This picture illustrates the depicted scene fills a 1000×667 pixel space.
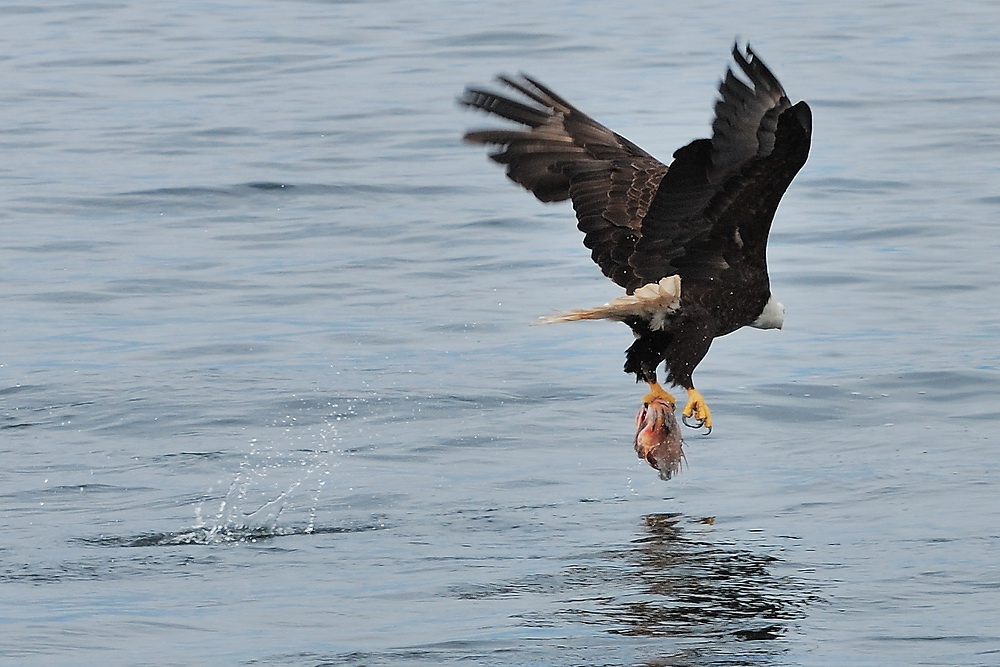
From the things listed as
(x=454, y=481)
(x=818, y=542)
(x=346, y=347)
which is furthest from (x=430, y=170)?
(x=818, y=542)

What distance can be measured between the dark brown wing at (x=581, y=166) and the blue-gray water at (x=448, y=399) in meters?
0.81

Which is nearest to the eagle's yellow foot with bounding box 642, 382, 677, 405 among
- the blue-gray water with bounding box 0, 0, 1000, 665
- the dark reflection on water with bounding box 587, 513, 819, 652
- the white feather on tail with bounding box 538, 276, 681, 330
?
the white feather on tail with bounding box 538, 276, 681, 330

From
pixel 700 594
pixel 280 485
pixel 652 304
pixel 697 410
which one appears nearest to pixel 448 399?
pixel 280 485

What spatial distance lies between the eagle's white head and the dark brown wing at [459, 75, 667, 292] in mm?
474

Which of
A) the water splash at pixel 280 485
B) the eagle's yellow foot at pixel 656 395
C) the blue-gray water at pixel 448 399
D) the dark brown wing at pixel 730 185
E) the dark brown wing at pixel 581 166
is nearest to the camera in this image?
the blue-gray water at pixel 448 399

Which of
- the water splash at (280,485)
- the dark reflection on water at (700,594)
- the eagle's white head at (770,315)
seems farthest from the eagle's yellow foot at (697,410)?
the water splash at (280,485)

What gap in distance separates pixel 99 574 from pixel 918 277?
18.1 feet

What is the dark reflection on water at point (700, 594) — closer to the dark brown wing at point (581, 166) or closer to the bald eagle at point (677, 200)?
the bald eagle at point (677, 200)

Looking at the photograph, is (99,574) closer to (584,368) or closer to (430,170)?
(584,368)

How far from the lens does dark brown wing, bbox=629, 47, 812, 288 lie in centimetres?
608

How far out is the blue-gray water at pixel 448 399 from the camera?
5.73 metres

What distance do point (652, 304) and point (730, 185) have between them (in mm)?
907

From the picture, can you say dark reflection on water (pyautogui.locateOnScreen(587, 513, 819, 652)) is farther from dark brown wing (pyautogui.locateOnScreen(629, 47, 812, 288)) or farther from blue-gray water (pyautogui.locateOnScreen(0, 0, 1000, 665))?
dark brown wing (pyautogui.locateOnScreen(629, 47, 812, 288))

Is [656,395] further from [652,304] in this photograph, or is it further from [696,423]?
[696,423]
